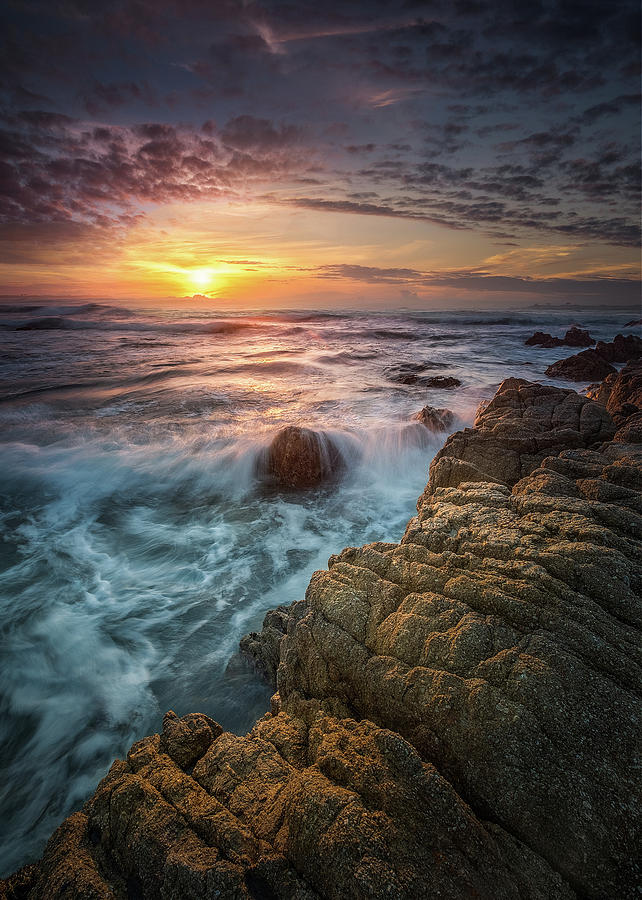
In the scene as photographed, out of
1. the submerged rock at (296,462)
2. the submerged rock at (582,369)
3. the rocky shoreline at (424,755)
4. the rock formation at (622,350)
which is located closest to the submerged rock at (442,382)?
the submerged rock at (582,369)

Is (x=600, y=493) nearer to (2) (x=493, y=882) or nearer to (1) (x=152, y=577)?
(2) (x=493, y=882)

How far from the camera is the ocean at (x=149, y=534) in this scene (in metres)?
5.97

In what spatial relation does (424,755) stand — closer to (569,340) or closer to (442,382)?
(442,382)

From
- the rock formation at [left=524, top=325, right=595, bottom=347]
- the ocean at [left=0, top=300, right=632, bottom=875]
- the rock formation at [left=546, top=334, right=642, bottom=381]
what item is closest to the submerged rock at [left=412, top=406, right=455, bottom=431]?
the ocean at [left=0, top=300, right=632, bottom=875]

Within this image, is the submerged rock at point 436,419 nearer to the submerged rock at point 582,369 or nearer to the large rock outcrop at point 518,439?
the large rock outcrop at point 518,439

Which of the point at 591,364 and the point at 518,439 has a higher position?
the point at 518,439

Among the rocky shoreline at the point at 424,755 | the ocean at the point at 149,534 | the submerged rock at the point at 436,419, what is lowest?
the ocean at the point at 149,534

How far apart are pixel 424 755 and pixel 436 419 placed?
14.0 metres

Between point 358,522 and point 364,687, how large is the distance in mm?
7318

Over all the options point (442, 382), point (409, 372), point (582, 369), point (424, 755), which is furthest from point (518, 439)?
point (409, 372)

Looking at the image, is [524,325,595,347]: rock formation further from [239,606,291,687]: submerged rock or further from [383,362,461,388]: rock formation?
[239,606,291,687]: submerged rock

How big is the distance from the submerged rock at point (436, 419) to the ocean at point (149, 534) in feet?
1.18

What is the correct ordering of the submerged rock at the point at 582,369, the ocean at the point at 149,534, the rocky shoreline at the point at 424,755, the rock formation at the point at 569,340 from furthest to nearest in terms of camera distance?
the rock formation at the point at 569,340, the submerged rock at the point at 582,369, the ocean at the point at 149,534, the rocky shoreline at the point at 424,755

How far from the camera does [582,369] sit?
938 inches
